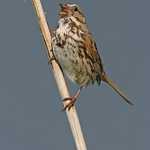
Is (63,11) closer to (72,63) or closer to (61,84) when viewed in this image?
(72,63)

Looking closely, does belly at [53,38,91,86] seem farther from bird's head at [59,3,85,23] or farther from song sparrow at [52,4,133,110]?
bird's head at [59,3,85,23]

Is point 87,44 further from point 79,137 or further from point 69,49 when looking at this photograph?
point 79,137

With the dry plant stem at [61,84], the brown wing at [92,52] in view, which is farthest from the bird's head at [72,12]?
the dry plant stem at [61,84]

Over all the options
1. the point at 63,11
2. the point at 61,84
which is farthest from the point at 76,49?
the point at 61,84

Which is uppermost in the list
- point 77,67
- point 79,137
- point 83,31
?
point 83,31

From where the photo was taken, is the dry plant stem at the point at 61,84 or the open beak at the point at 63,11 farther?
the open beak at the point at 63,11

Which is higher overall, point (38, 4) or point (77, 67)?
point (38, 4)

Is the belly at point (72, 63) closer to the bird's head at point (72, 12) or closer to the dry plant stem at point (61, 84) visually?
the bird's head at point (72, 12)

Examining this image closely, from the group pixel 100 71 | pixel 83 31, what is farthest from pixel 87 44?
pixel 100 71

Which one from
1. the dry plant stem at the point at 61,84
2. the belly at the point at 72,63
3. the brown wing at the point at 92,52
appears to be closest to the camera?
the dry plant stem at the point at 61,84
